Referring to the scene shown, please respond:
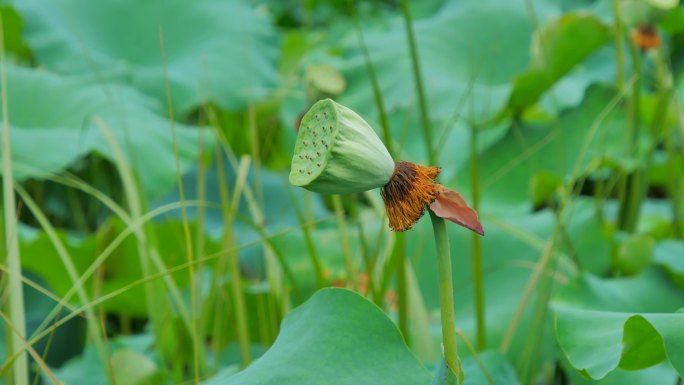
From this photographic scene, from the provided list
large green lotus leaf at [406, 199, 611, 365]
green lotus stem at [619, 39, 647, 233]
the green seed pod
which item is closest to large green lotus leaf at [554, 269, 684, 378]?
the green seed pod

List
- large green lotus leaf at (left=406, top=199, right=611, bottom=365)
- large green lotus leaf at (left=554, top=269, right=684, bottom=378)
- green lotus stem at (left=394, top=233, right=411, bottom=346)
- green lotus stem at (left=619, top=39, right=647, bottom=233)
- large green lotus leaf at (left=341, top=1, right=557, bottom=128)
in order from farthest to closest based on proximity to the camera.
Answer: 1. large green lotus leaf at (left=341, top=1, right=557, bottom=128)
2. green lotus stem at (left=619, top=39, right=647, bottom=233)
3. large green lotus leaf at (left=406, top=199, right=611, bottom=365)
4. green lotus stem at (left=394, top=233, right=411, bottom=346)
5. large green lotus leaf at (left=554, top=269, right=684, bottom=378)

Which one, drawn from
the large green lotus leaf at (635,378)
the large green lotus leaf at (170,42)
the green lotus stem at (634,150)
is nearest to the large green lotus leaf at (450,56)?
the large green lotus leaf at (170,42)

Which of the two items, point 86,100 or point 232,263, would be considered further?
point 86,100

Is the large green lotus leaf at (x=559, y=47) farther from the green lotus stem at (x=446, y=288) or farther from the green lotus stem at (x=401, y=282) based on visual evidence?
the green lotus stem at (x=446, y=288)

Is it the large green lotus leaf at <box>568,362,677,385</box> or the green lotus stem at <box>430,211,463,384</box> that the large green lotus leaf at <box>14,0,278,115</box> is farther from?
the green lotus stem at <box>430,211,463,384</box>

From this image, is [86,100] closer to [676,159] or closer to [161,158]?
[161,158]

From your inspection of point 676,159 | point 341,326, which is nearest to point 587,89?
point 676,159
